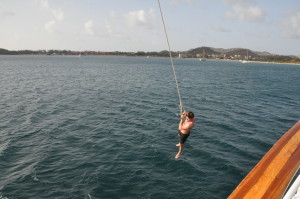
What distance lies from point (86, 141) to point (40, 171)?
20.7ft

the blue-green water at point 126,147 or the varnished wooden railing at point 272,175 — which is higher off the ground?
the varnished wooden railing at point 272,175

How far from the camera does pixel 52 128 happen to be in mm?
27969

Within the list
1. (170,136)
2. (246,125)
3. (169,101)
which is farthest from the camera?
(169,101)

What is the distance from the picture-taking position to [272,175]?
13016mm

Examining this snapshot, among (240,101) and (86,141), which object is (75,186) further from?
(240,101)

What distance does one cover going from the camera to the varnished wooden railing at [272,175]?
11430 mm

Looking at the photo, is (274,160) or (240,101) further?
(240,101)

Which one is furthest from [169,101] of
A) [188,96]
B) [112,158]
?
[112,158]

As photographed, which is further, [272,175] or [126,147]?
[126,147]

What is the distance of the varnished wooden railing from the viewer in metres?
11.4

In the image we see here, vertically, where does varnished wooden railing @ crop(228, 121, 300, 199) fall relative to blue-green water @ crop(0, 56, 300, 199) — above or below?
above

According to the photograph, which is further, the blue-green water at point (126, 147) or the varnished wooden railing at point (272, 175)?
the blue-green water at point (126, 147)

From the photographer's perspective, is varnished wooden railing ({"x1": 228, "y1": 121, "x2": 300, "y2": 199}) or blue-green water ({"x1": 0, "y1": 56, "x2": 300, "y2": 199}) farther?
blue-green water ({"x1": 0, "y1": 56, "x2": 300, "y2": 199})

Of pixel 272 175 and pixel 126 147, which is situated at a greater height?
pixel 272 175
